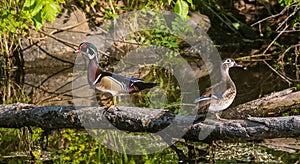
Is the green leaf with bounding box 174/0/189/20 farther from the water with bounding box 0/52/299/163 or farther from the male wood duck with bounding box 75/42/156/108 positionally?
the water with bounding box 0/52/299/163

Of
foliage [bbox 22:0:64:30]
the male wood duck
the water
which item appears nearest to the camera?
foliage [bbox 22:0:64:30]

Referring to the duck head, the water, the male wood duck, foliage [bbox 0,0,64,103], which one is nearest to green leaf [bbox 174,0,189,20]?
the male wood duck

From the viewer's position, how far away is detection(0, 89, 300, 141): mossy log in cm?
388

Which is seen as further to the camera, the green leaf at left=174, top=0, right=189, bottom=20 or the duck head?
the duck head

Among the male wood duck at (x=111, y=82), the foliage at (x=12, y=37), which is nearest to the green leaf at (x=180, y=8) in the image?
the male wood duck at (x=111, y=82)

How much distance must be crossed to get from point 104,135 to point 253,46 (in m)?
5.55

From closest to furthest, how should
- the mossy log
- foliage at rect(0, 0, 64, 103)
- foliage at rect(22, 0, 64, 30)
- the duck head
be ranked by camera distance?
foliage at rect(22, 0, 64, 30), the mossy log, the duck head, foliage at rect(0, 0, 64, 103)

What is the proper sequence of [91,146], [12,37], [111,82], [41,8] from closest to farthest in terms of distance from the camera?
[41,8] → [111,82] → [91,146] → [12,37]

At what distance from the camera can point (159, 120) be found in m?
4.16

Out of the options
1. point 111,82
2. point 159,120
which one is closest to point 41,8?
point 111,82

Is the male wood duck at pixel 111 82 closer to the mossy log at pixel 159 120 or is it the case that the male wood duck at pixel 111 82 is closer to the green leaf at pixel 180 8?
the mossy log at pixel 159 120

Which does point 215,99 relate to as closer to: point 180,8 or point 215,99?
point 215,99

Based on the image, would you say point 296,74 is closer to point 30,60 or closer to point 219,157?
point 219,157

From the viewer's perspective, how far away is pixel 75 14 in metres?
10.1
